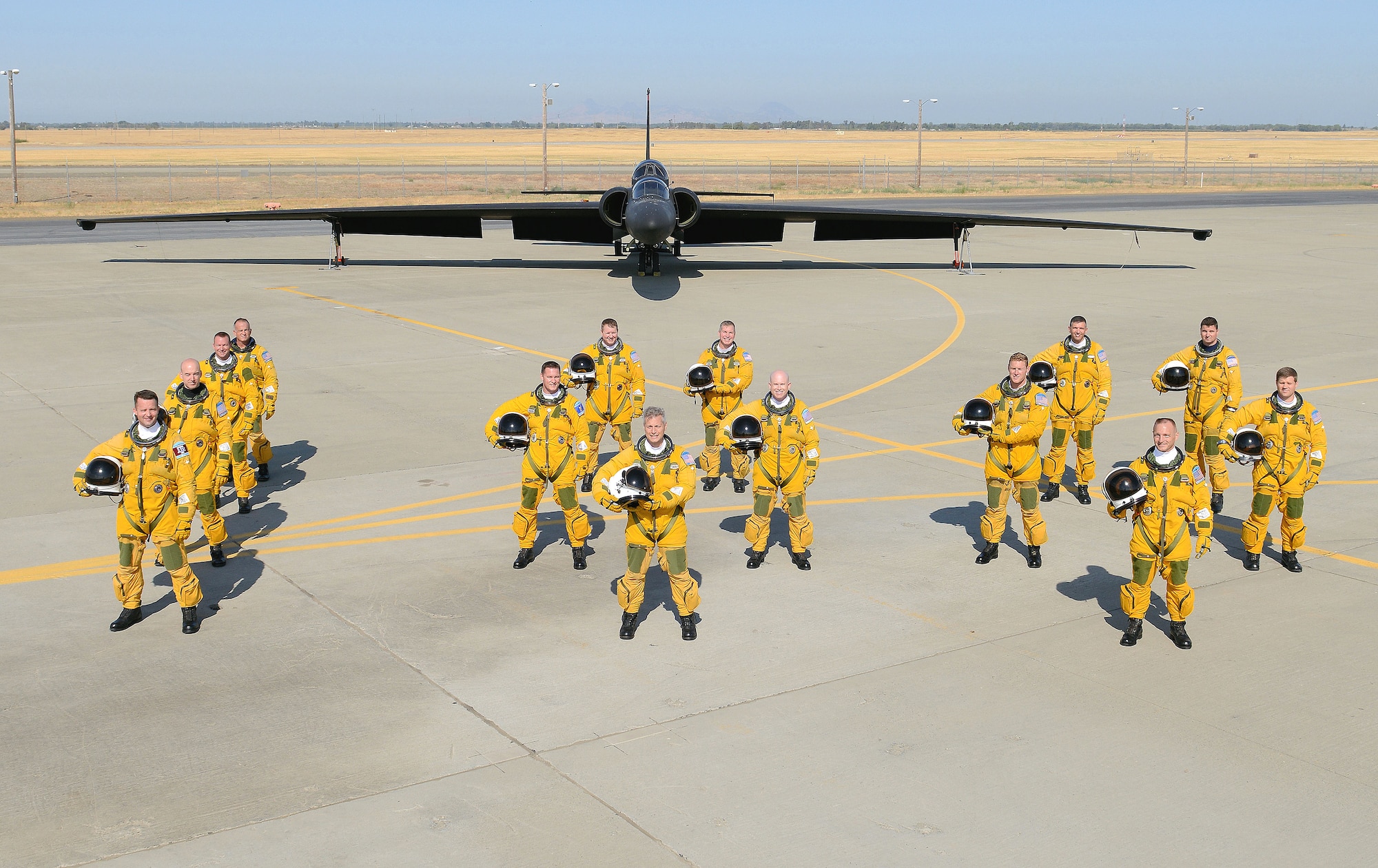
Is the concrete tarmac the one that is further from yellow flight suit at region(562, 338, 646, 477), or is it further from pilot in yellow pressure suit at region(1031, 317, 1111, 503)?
yellow flight suit at region(562, 338, 646, 477)

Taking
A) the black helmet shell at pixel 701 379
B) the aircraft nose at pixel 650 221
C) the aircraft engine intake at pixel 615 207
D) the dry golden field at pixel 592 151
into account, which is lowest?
the black helmet shell at pixel 701 379

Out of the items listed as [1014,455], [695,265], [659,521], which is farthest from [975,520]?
[695,265]

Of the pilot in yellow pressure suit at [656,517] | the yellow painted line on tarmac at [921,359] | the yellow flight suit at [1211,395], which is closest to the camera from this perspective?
the pilot in yellow pressure suit at [656,517]

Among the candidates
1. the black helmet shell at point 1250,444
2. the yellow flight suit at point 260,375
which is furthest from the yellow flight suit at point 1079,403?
the yellow flight suit at point 260,375

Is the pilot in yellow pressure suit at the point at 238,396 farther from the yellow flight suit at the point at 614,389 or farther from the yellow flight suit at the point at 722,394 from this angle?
the yellow flight suit at the point at 722,394

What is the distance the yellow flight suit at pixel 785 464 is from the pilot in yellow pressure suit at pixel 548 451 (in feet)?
4.65

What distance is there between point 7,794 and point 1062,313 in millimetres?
22406

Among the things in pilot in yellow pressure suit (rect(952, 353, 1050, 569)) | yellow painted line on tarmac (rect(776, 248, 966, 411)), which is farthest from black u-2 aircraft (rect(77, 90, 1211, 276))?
pilot in yellow pressure suit (rect(952, 353, 1050, 569))

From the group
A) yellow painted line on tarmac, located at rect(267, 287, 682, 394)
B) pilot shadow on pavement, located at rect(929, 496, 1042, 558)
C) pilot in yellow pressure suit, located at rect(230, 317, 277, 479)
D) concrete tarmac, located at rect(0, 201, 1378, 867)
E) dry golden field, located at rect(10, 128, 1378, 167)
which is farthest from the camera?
dry golden field, located at rect(10, 128, 1378, 167)

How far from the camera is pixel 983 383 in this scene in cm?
1803

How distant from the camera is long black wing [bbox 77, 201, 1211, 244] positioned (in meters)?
29.7

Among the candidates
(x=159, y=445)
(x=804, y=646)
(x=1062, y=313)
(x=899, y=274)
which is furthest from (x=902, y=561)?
(x=899, y=274)

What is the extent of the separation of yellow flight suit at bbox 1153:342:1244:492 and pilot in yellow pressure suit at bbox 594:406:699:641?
6250mm

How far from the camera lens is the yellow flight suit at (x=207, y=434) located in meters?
10.2
